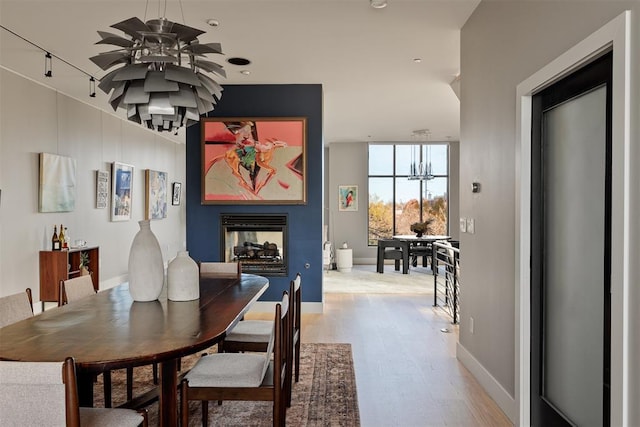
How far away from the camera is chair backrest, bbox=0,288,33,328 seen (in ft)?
7.87

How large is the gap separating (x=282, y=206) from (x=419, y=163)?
6276mm

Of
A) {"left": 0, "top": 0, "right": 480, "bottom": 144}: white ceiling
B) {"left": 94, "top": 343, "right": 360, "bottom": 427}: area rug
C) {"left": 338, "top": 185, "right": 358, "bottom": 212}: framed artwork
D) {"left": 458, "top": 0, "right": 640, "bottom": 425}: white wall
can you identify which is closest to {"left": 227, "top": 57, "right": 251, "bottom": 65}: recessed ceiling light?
{"left": 0, "top": 0, "right": 480, "bottom": 144}: white ceiling

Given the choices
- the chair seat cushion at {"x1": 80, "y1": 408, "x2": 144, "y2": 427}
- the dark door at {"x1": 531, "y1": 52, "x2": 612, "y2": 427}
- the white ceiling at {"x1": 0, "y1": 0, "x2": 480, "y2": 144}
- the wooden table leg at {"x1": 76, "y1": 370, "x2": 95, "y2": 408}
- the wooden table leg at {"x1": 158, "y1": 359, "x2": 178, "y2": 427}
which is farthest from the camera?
the white ceiling at {"x1": 0, "y1": 0, "x2": 480, "y2": 144}

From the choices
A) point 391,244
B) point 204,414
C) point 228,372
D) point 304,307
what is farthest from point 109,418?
point 391,244

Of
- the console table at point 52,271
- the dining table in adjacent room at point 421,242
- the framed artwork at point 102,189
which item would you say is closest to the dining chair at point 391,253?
the dining table in adjacent room at point 421,242

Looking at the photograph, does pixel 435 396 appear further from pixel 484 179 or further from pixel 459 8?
pixel 459 8

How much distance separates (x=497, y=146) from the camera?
3102mm

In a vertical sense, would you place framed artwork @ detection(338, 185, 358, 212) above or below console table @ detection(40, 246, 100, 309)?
above

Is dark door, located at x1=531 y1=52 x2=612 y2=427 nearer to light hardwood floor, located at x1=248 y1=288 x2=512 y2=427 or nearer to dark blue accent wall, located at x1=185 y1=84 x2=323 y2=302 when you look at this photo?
light hardwood floor, located at x1=248 y1=288 x2=512 y2=427

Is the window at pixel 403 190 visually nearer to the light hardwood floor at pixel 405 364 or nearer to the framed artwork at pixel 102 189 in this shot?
the light hardwood floor at pixel 405 364

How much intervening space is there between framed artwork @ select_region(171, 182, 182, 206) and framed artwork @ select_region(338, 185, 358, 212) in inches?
148

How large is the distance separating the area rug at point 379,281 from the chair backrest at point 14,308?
180 inches

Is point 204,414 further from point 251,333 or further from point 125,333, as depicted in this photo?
point 125,333

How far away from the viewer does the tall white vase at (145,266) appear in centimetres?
256
